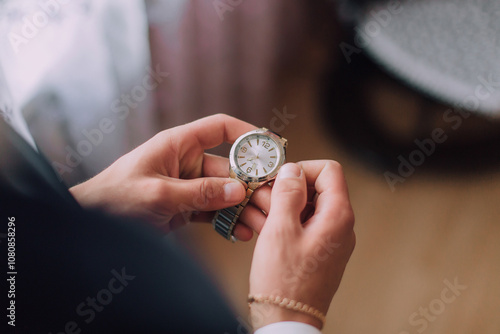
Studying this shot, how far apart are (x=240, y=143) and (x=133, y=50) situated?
322mm

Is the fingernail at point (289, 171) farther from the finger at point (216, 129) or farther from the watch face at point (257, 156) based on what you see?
the finger at point (216, 129)

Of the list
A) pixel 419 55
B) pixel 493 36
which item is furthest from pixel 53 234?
pixel 493 36

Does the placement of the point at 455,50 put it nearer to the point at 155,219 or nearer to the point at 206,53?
the point at 206,53

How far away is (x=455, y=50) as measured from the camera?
2.61 ft

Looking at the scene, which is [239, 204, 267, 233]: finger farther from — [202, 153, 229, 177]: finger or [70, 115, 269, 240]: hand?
[202, 153, 229, 177]: finger

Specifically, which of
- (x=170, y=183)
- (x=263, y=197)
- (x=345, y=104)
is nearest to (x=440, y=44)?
(x=345, y=104)

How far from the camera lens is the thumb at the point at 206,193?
0.67 meters

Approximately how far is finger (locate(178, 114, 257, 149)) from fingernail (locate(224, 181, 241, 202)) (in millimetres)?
131

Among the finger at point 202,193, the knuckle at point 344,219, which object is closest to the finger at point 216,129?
the finger at point 202,193

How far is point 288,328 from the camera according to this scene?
51 cm

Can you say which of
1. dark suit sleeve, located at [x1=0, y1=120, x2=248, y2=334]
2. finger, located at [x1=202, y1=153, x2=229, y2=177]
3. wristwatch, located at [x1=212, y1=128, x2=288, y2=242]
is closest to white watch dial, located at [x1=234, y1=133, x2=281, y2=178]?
wristwatch, located at [x1=212, y1=128, x2=288, y2=242]

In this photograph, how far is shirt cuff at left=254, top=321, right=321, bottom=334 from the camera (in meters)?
0.51

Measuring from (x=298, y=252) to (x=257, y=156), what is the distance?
23cm

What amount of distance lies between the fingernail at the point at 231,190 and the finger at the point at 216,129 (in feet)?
0.43
